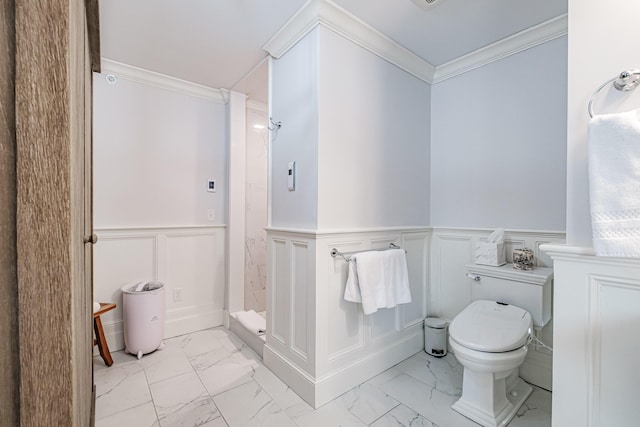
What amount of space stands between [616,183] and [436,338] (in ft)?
5.63

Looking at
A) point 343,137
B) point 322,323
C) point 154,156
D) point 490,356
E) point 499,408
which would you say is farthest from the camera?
point 154,156

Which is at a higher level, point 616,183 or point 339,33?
point 339,33

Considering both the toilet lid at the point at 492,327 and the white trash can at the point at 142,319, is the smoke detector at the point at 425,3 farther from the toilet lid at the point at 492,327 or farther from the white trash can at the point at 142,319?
the white trash can at the point at 142,319

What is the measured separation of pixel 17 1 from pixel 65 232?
320 mm

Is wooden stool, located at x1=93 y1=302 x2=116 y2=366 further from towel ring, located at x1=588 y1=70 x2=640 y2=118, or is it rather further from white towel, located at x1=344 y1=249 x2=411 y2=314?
towel ring, located at x1=588 y1=70 x2=640 y2=118

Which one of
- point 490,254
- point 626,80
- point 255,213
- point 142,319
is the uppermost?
point 626,80

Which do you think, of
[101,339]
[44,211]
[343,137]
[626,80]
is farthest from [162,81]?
[626,80]

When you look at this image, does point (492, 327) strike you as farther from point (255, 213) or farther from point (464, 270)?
point (255, 213)

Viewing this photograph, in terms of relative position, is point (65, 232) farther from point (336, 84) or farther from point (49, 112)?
point (336, 84)

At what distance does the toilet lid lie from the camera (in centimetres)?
144

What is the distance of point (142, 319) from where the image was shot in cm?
217

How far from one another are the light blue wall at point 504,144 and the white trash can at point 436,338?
2.75 feet

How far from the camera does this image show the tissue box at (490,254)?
6.23 feet

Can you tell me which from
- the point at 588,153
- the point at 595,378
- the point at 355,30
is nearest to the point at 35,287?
the point at 588,153
